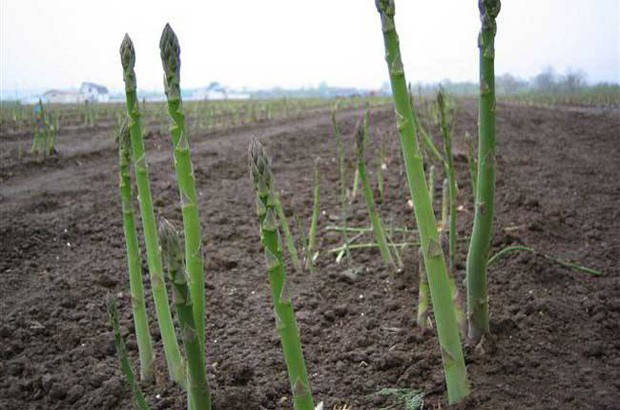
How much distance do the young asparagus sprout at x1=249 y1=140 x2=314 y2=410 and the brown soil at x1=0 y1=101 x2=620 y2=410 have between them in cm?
58

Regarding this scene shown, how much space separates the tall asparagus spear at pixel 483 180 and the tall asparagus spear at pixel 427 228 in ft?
1.13

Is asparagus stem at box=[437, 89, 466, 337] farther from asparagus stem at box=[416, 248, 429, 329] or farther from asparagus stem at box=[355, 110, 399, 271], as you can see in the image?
asparagus stem at box=[355, 110, 399, 271]

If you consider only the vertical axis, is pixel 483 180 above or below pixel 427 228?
above

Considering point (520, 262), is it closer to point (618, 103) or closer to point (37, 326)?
point (37, 326)

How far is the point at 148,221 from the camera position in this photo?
2137 millimetres

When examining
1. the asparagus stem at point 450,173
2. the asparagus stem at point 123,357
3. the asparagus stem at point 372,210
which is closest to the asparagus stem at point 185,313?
the asparagus stem at point 123,357

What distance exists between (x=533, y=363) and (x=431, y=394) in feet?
1.40

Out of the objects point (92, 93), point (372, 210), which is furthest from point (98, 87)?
point (372, 210)

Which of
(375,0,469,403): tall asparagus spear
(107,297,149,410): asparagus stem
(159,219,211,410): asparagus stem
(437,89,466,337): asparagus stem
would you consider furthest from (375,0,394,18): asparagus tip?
(107,297,149,410): asparagus stem

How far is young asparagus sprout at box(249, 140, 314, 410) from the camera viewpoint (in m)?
1.39

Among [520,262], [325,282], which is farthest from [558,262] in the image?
[325,282]

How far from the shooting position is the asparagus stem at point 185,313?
1.39m

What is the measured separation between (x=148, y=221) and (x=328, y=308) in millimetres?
1133

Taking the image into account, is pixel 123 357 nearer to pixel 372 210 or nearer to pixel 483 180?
pixel 483 180
